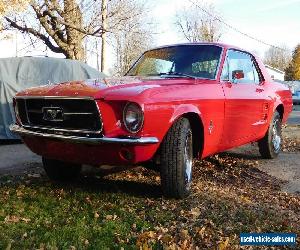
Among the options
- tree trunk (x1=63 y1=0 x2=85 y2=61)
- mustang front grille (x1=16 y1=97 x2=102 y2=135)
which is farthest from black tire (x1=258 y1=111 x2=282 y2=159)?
tree trunk (x1=63 y1=0 x2=85 y2=61)

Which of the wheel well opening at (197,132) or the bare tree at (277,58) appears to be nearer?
the wheel well opening at (197,132)

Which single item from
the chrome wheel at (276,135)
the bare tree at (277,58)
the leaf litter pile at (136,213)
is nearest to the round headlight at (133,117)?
the leaf litter pile at (136,213)

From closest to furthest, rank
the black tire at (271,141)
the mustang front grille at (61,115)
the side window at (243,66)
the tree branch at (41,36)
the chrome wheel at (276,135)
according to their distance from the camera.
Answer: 1. the mustang front grille at (61,115)
2. the side window at (243,66)
3. the black tire at (271,141)
4. the chrome wheel at (276,135)
5. the tree branch at (41,36)

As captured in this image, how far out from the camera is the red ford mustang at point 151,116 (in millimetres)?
4031

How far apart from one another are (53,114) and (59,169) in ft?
3.87

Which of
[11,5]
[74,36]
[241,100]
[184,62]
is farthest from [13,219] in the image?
[74,36]

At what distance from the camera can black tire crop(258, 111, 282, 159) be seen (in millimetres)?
7180

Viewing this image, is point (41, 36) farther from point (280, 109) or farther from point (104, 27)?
point (280, 109)

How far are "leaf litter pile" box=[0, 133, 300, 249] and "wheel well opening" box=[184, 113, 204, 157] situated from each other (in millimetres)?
452

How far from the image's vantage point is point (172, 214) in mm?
4062

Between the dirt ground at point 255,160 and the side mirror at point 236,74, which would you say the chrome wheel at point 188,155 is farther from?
the side mirror at point 236,74

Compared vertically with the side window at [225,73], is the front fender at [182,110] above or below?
below

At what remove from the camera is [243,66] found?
256 inches

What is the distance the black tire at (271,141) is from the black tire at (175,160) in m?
3.10
